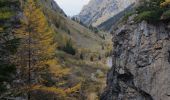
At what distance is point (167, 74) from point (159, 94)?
2211 mm

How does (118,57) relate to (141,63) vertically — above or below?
above

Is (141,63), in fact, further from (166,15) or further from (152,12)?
(166,15)

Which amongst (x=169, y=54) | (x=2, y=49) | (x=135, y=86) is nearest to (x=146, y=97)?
(x=135, y=86)

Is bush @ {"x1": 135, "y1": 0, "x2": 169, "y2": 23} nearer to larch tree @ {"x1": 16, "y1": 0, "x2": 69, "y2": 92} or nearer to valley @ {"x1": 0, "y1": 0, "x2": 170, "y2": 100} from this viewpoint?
valley @ {"x1": 0, "y1": 0, "x2": 170, "y2": 100}

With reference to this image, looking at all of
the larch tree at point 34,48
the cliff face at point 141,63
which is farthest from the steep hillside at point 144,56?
the larch tree at point 34,48

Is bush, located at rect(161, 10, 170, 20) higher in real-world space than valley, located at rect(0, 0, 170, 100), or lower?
higher

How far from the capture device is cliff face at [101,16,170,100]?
4512cm

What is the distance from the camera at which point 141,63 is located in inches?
1858

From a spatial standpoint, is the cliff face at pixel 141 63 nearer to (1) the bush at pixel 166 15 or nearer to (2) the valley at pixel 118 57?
(2) the valley at pixel 118 57

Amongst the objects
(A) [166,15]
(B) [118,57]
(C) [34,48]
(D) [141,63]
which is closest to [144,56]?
(D) [141,63]

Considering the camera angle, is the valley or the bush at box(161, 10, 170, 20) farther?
the bush at box(161, 10, 170, 20)

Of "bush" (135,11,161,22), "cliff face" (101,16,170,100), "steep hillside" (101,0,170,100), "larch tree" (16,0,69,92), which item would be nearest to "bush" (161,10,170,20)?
"steep hillside" (101,0,170,100)

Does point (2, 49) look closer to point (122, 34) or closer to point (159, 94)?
point (159, 94)

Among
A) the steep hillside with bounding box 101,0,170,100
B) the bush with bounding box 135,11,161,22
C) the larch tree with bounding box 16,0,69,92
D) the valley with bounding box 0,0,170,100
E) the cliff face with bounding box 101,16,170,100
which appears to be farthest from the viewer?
the bush with bounding box 135,11,161,22
